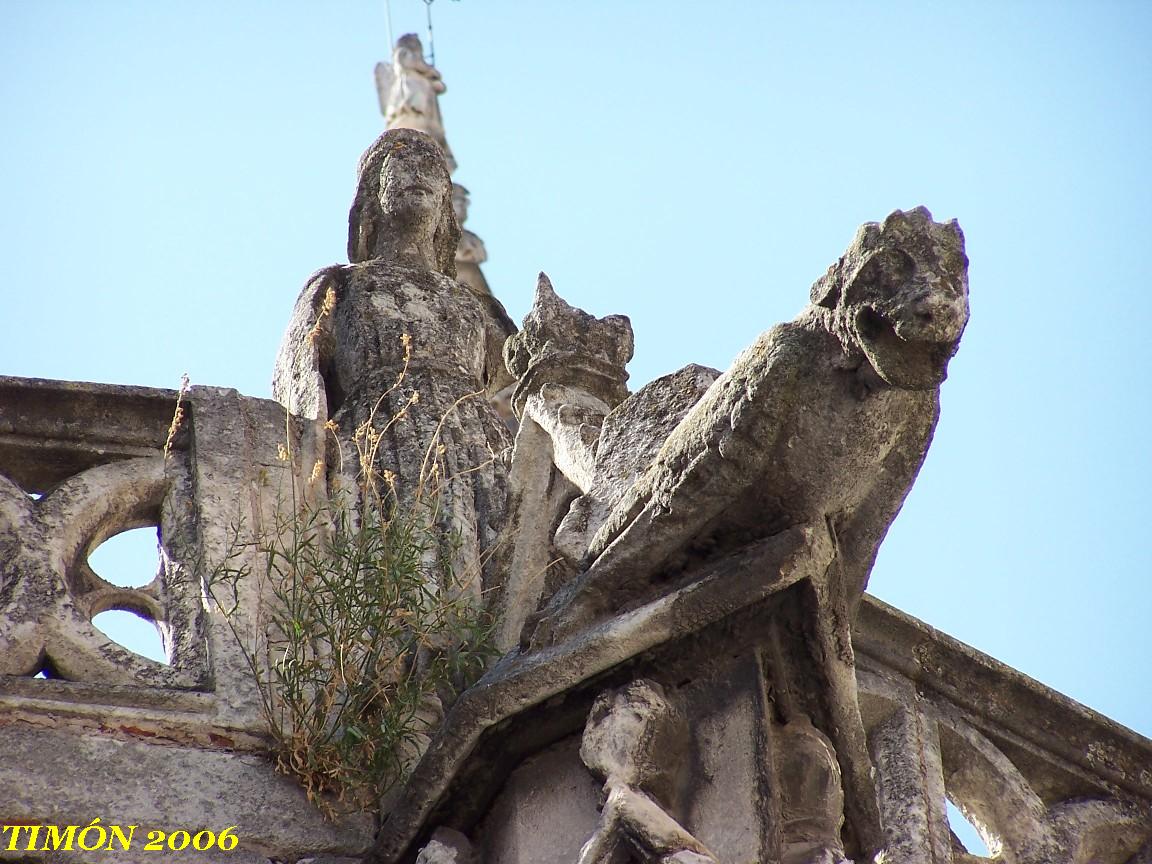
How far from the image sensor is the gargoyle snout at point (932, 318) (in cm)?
380

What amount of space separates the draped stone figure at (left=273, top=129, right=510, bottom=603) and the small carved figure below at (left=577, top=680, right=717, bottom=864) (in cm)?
111

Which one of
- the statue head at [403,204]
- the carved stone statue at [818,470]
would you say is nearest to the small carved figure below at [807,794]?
the carved stone statue at [818,470]

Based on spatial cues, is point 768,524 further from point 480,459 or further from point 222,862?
point 480,459

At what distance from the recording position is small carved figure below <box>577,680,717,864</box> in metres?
3.82

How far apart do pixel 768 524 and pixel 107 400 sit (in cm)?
203

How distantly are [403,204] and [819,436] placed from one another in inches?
117

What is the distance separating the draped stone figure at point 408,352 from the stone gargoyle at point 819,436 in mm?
930

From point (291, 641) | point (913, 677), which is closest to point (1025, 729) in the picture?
point (913, 677)

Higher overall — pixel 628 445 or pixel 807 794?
pixel 628 445

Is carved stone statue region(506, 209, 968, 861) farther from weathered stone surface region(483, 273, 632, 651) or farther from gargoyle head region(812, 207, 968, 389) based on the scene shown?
weathered stone surface region(483, 273, 632, 651)

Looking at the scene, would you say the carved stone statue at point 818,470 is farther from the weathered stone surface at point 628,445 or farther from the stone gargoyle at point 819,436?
the weathered stone surface at point 628,445

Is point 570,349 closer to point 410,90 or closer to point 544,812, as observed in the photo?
point 544,812

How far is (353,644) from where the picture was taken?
466 centimetres

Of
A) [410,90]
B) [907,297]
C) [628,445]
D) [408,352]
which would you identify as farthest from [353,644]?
[410,90]
